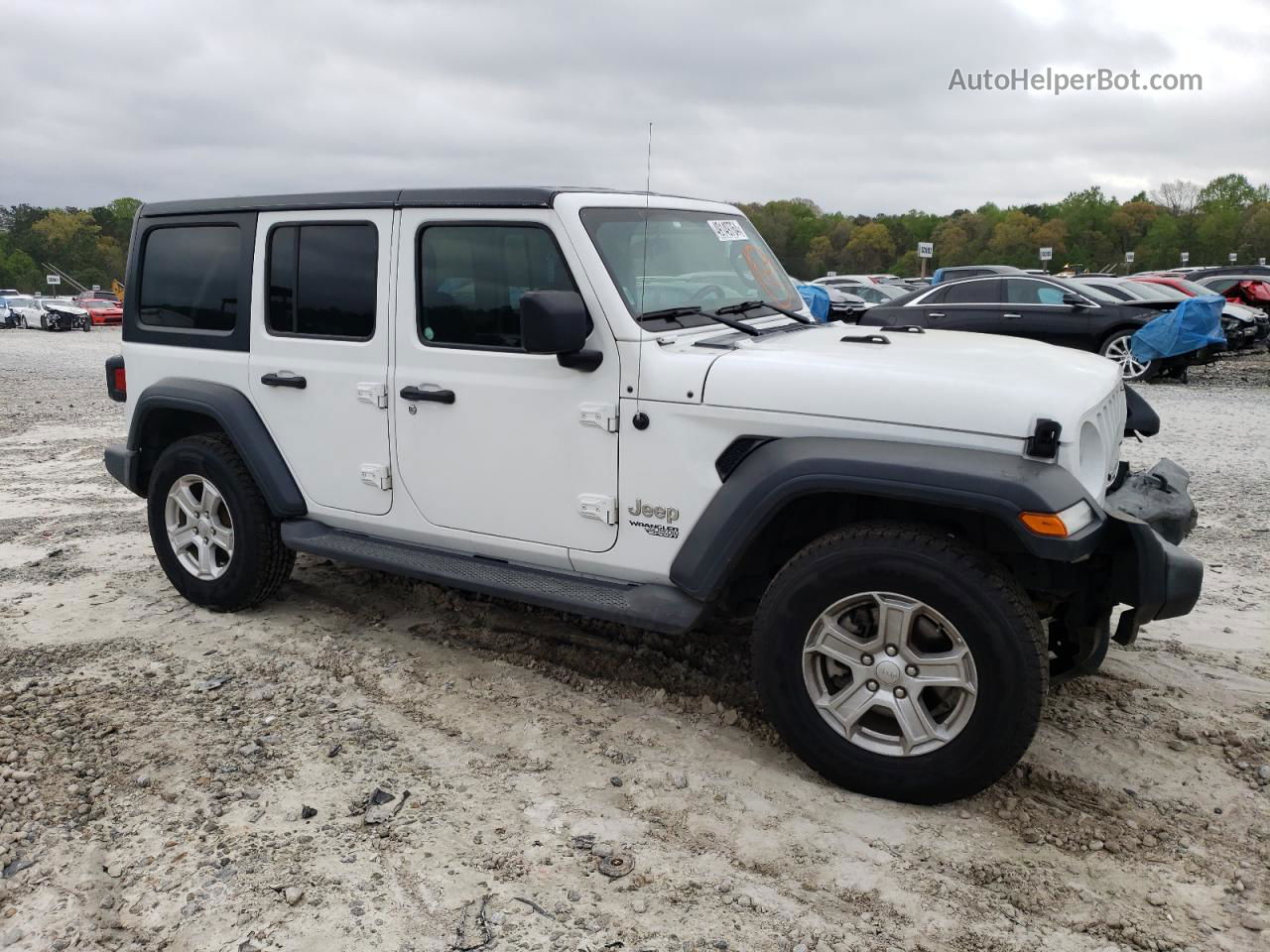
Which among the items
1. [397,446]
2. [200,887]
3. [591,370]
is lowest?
[200,887]

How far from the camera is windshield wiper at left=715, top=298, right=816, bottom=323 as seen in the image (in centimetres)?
410

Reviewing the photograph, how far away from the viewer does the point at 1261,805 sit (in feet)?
10.7

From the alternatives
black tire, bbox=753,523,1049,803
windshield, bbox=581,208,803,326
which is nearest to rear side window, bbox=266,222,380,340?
windshield, bbox=581,208,803,326

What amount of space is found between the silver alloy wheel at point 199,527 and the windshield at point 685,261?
2.39 metres

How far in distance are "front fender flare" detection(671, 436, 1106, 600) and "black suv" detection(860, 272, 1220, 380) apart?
1004 centimetres

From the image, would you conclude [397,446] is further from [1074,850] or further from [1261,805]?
[1261,805]

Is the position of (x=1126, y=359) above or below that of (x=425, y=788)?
above

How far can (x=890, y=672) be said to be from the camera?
10.4ft

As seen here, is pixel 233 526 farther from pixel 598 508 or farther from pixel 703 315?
pixel 703 315

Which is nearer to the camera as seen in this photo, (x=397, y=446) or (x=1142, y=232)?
(x=397, y=446)

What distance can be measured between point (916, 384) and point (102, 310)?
Answer: 130ft

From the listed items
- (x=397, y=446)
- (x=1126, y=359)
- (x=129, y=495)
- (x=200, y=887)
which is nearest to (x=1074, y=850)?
(x=200, y=887)

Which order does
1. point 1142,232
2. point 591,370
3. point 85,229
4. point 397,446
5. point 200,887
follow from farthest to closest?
point 85,229 → point 1142,232 → point 397,446 → point 591,370 → point 200,887

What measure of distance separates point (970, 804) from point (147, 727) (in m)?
3.03
